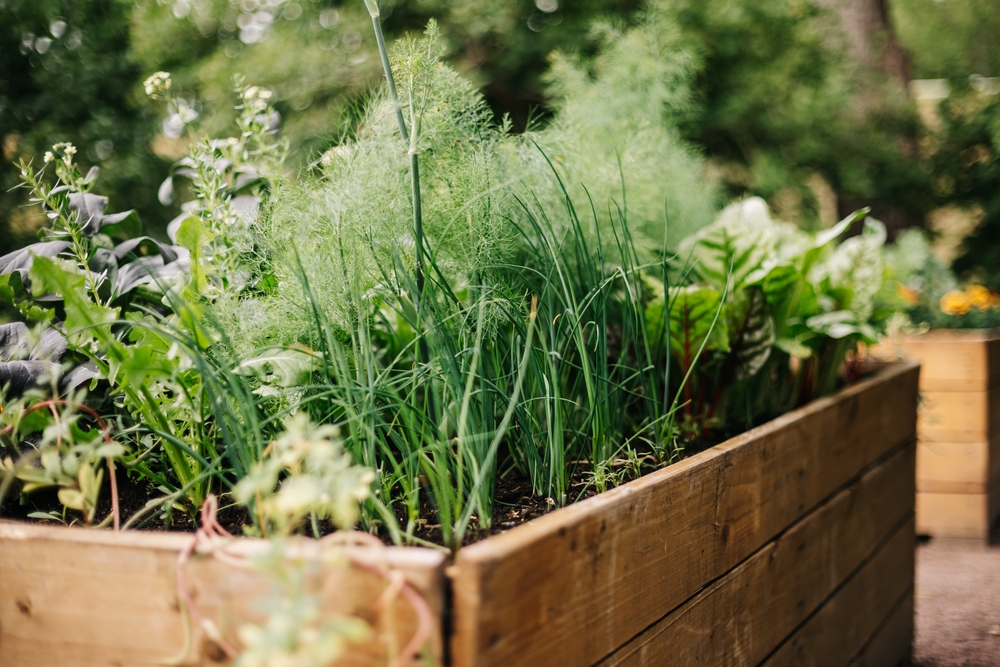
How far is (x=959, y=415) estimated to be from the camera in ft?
7.79

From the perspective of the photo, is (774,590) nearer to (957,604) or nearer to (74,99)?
(957,604)

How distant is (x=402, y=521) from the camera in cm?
69

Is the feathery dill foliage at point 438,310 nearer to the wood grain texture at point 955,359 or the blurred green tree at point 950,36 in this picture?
the wood grain texture at point 955,359

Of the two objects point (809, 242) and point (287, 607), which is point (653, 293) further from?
point (287, 607)

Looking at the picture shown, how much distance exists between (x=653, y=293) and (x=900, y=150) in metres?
3.19

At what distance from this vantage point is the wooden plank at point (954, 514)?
93.1 inches

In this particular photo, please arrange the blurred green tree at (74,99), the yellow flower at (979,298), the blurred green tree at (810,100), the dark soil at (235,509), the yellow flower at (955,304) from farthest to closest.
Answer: the blurred green tree at (810,100) → the yellow flower at (979,298) → the yellow flower at (955,304) → the blurred green tree at (74,99) → the dark soil at (235,509)

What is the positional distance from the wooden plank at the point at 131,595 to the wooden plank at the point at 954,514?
253cm

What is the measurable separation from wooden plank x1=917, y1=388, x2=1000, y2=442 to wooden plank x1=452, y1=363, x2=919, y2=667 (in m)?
1.53

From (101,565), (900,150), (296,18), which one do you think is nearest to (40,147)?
(296,18)

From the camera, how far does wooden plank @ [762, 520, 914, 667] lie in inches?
41.9

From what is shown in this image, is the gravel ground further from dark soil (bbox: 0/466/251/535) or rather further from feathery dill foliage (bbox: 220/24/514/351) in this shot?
dark soil (bbox: 0/466/251/535)

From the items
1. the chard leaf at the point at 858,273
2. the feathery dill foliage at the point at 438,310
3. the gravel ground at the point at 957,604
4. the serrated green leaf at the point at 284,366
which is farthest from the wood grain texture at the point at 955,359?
the serrated green leaf at the point at 284,366

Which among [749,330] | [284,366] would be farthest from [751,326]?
[284,366]
